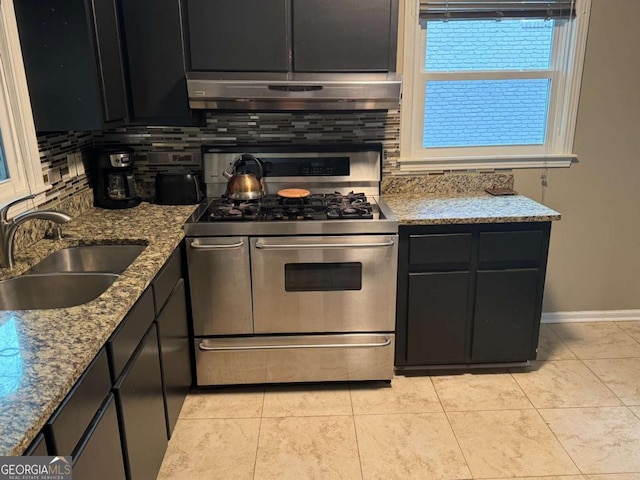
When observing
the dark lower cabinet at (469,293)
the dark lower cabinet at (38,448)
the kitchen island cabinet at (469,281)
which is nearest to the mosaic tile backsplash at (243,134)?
the kitchen island cabinet at (469,281)

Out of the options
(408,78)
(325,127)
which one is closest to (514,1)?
(408,78)

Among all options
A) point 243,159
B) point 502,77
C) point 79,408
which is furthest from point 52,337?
point 502,77

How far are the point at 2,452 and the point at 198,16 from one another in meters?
2.01

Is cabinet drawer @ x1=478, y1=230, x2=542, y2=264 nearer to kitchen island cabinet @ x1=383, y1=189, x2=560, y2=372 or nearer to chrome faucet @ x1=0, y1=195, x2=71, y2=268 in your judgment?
kitchen island cabinet @ x1=383, y1=189, x2=560, y2=372

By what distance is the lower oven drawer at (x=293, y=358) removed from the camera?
242cm

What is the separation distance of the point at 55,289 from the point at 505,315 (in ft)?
6.74

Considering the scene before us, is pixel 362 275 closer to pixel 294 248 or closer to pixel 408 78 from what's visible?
pixel 294 248

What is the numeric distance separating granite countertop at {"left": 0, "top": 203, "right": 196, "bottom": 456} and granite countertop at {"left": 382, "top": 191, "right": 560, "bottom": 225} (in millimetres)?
1148

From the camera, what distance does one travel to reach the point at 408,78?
9.08 ft

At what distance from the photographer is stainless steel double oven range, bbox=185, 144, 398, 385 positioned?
7.46 feet

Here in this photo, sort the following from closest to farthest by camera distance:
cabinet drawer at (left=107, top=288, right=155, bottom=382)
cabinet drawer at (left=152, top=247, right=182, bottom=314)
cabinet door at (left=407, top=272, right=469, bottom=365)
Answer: cabinet drawer at (left=107, top=288, right=155, bottom=382), cabinet drawer at (left=152, top=247, right=182, bottom=314), cabinet door at (left=407, top=272, right=469, bottom=365)

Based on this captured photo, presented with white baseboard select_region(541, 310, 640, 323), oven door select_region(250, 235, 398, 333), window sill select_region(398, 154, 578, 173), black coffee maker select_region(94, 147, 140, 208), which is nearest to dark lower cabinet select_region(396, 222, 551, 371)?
oven door select_region(250, 235, 398, 333)

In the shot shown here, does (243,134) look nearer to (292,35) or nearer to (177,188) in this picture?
(177,188)

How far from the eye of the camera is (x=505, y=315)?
8.32ft
